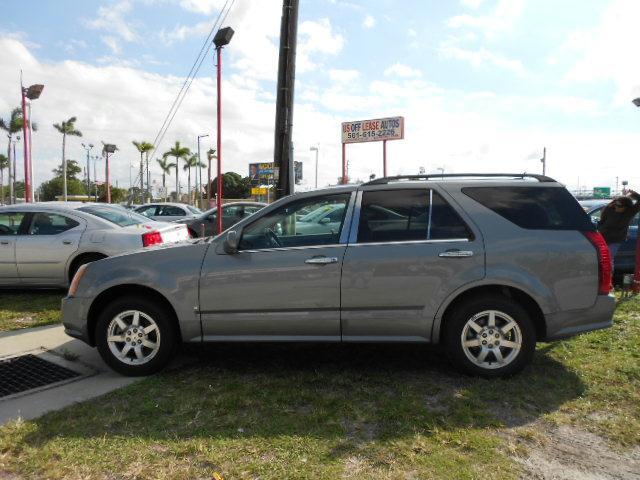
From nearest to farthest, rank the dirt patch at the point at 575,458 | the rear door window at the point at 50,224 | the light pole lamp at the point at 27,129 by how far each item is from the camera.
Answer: the dirt patch at the point at 575,458 → the rear door window at the point at 50,224 → the light pole lamp at the point at 27,129

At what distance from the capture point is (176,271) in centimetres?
430

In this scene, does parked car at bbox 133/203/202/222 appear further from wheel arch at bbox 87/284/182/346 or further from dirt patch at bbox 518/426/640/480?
dirt patch at bbox 518/426/640/480

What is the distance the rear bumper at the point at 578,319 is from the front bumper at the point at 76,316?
3929mm

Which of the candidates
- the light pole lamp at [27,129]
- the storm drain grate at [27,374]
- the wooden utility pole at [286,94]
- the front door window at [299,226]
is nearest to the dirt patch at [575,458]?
the front door window at [299,226]

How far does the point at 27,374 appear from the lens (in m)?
4.63

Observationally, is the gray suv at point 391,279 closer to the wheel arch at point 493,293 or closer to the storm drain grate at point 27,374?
the wheel arch at point 493,293

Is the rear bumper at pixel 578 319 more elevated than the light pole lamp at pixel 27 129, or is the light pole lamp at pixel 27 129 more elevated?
the light pole lamp at pixel 27 129

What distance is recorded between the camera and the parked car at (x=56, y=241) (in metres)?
7.41

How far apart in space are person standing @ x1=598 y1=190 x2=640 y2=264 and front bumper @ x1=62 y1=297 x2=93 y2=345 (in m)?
→ 6.53

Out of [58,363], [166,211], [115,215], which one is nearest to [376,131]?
[166,211]

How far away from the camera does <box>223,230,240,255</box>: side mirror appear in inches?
166

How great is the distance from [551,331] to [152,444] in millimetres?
3150

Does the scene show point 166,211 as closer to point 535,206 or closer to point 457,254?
point 457,254

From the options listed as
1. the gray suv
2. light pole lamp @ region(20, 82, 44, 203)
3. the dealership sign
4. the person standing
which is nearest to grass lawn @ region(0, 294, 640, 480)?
the gray suv
